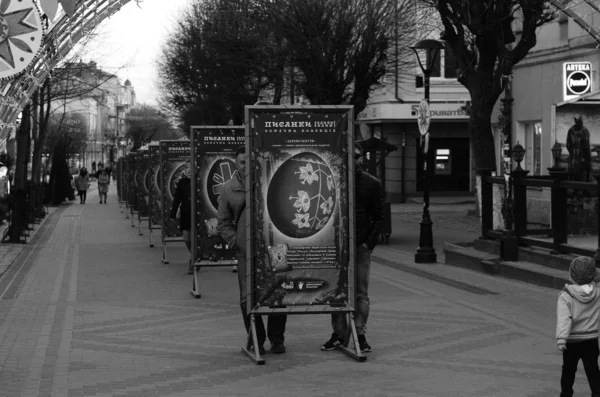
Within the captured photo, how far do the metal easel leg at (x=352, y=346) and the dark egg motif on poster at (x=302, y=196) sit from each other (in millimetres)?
899

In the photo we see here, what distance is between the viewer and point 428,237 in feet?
64.3

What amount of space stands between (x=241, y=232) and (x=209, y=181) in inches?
223

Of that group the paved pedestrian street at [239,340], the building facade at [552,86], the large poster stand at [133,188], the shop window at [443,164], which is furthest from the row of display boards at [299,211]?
the shop window at [443,164]

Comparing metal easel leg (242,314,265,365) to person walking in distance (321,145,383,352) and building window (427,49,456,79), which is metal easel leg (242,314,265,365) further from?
building window (427,49,456,79)

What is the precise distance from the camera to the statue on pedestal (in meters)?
20.6

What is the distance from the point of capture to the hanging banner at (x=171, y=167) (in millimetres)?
20422

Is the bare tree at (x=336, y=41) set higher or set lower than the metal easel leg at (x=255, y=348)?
higher

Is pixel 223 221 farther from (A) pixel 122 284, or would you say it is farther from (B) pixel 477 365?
(A) pixel 122 284

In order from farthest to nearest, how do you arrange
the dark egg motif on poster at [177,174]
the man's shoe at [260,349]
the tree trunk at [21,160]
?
1. the tree trunk at [21,160]
2. the dark egg motif on poster at [177,174]
3. the man's shoe at [260,349]

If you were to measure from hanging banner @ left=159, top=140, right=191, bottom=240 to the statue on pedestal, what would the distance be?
711cm

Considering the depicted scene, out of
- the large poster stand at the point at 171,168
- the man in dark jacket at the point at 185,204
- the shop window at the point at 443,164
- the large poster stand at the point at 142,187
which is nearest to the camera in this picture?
the man in dark jacket at the point at 185,204

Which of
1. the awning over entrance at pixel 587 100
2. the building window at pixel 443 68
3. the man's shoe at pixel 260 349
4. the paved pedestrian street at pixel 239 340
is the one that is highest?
the building window at pixel 443 68

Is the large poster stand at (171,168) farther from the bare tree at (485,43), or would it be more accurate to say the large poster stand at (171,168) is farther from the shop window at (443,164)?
the shop window at (443,164)

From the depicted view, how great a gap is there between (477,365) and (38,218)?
1126 inches
